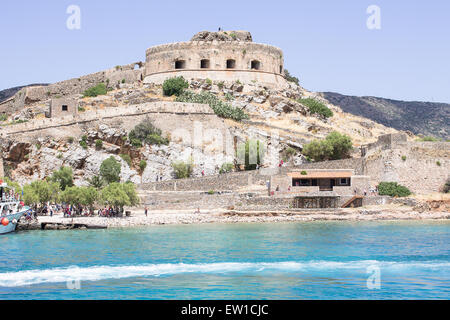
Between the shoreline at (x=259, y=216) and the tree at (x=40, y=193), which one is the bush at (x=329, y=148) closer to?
the shoreline at (x=259, y=216)

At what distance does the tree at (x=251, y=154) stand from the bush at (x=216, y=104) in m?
4.42

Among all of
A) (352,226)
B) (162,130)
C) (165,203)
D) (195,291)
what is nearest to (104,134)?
A: (162,130)

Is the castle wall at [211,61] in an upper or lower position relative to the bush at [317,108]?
upper

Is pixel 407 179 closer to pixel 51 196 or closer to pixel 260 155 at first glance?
pixel 260 155

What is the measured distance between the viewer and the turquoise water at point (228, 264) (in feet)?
48.2

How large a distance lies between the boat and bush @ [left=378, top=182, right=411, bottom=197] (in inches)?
815

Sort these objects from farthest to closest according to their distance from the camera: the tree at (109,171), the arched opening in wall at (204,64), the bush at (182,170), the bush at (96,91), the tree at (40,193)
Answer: the arched opening in wall at (204,64) → the bush at (96,91) → the bush at (182,170) → the tree at (109,171) → the tree at (40,193)

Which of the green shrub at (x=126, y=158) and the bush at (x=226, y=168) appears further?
the green shrub at (x=126, y=158)

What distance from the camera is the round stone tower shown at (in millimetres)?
54500

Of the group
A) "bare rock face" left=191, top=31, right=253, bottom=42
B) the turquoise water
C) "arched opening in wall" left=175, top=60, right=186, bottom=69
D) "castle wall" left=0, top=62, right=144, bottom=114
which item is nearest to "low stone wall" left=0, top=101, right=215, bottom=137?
"arched opening in wall" left=175, top=60, right=186, bottom=69

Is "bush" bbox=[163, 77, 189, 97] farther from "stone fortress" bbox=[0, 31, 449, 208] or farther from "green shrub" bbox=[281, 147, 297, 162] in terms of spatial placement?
"green shrub" bbox=[281, 147, 297, 162]

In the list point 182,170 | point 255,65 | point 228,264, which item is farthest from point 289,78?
point 228,264

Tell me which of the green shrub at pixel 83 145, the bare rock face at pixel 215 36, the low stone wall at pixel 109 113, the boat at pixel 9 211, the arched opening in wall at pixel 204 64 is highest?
the bare rock face at pixel 215 36

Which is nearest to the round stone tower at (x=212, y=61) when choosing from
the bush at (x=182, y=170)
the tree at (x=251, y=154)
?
the tree at (x=251, y=154)
